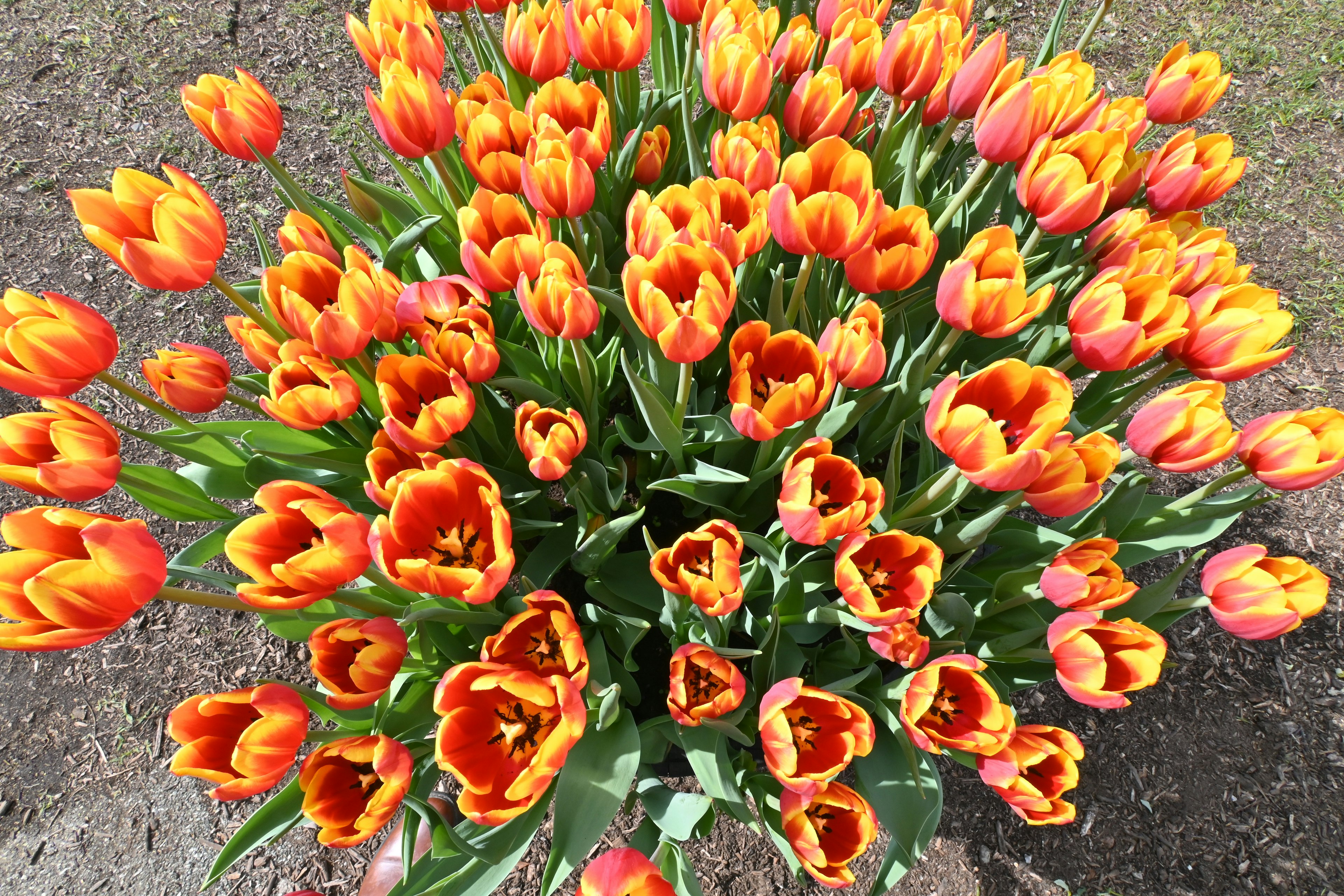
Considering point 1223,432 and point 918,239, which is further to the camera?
point 918,239

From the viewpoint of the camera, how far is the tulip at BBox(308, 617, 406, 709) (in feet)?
2.86

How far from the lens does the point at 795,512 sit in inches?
35.4

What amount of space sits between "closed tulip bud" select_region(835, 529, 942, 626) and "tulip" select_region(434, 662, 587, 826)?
336mm

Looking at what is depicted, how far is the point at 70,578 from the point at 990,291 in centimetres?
108

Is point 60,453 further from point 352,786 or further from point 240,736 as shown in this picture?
point 352,786

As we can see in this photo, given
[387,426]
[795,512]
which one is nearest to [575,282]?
[387,426]

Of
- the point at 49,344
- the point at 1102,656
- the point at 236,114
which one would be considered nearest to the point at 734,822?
the point at 1102,656

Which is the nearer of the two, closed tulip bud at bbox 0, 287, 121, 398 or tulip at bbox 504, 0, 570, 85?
closed tulip bud at bbox 0, 287, 121, 398

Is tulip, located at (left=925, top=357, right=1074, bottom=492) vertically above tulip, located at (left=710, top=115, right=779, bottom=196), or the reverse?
tulip, located at (left=710, top=115, right=779, bottom=196)

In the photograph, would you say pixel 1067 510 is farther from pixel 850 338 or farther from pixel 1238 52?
pixel 1238 52

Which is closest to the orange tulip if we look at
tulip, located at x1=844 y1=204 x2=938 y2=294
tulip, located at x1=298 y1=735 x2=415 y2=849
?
tulip, located at x1=844 y1=204 x2=938 y2=294

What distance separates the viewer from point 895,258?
102cm

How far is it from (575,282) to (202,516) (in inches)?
29.8

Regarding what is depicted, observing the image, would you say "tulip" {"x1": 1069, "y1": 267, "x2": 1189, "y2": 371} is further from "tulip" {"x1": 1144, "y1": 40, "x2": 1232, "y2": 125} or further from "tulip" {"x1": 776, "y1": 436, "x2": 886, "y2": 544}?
"tulip" {"x1": 1144, "y1": 40, "x2": 1232, "y2": 125}
